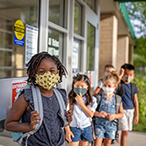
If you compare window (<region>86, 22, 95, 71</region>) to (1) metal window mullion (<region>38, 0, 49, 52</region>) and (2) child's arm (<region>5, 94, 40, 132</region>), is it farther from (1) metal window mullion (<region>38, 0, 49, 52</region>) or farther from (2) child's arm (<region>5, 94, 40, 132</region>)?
(2) child's arm (<region>5, 94, 40, 132</region>)

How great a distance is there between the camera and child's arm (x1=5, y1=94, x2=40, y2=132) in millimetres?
1512

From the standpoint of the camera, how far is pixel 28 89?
65.2 inches

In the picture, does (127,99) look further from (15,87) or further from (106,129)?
(15,87)

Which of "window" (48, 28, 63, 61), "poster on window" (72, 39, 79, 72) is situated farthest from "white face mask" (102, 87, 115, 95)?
"poster on window" (72, 39, 79, 72)

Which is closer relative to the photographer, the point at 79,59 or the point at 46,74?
the point at 46,74

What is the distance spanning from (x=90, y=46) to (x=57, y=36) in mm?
2030

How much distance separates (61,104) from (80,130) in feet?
3.99

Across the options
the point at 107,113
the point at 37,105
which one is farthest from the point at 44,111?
the point at 107,113

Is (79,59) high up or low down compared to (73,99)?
up

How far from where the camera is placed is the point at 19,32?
7.68ft

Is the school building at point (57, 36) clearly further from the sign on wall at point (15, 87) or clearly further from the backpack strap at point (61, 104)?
the backpack strap at point (61, 104)

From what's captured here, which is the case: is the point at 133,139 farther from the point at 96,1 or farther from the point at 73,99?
the point at 96,1

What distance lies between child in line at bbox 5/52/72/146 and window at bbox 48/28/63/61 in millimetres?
1455

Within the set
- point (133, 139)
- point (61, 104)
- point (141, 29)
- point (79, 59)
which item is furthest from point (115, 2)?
point (141, 29)
